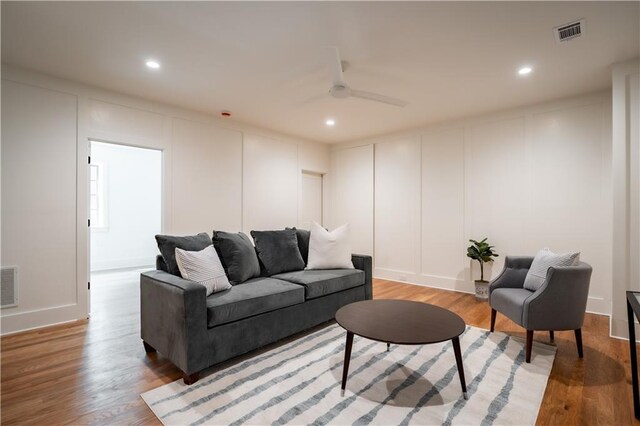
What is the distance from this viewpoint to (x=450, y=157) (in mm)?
4715

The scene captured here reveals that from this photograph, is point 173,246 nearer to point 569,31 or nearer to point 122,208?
point 569,31

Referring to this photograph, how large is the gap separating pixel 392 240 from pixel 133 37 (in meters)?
4.48

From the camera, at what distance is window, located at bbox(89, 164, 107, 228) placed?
6.34 m

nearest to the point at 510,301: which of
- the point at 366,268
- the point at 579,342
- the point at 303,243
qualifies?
the point at 579,342

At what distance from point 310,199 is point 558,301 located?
4472 mm

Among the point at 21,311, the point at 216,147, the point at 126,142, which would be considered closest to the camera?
the point at 21,311

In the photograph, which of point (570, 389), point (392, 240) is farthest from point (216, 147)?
point (570, 389)

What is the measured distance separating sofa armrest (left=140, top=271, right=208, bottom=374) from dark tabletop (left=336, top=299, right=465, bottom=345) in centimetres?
94

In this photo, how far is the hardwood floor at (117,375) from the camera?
1.74 m

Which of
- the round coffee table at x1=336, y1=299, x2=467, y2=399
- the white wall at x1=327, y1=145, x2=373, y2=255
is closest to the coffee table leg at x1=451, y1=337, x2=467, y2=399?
the round coffee table at x1=336, y1=299, x2=467, y2=399

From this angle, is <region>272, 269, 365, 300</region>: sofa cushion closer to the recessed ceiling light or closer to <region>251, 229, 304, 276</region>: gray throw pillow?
<region>251, 229, 304, 276</region>: gray throw pillow

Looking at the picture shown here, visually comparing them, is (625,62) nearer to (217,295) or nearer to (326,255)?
(326,255)

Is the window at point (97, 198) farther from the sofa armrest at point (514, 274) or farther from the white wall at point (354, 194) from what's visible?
the sofa armrest at point (514, 274)

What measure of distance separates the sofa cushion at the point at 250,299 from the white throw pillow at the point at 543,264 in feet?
6.71
